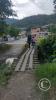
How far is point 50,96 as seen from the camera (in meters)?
8.04

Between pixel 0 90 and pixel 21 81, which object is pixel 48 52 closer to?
pixel 21 81

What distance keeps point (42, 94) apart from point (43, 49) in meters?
8.12

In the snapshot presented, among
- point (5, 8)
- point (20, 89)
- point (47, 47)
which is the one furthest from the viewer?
point (5, 8)

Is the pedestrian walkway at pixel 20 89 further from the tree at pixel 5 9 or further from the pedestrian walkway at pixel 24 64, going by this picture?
the tree at pixel 5 9

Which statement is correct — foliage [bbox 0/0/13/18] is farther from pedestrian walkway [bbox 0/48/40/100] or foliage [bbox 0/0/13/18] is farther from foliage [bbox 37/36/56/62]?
pedestrian walkway [bbox 0/48/40/100]

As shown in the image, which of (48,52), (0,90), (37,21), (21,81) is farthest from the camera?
(37,21)

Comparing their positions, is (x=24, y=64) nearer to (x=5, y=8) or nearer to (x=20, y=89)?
(x=20, y=89)

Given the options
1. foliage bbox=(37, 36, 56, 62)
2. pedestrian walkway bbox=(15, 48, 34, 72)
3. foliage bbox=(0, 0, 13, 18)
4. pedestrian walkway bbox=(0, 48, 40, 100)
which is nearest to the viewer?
pedestrian walkway bbox=(0, 48, 40, 100)

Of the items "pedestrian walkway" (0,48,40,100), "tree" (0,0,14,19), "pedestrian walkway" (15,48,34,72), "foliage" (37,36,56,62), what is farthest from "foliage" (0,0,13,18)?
"pedestrian walkway" (0,48,40,100)

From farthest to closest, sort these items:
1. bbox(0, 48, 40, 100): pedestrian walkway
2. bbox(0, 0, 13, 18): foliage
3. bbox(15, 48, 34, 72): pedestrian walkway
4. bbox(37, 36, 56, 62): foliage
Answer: bbox(0, 0, 13, 18): foliage
bbox(37, 36, 56, 62): foliage
bbox(15, 48, 34, 72): pedestrian walkway
bbox(0, 48, 40, 100): pedestrian walkway

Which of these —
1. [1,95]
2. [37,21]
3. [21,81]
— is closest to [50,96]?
[1,95]

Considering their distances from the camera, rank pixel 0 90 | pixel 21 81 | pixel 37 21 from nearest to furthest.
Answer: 1. pixel 0 90
2. pixel 21 81
3. pixel 37 21

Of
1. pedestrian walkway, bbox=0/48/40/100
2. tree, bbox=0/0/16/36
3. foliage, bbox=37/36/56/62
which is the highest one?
pedestrian walkway, bbox=0/48/40/100

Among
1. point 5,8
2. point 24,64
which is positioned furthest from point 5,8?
point 24,64
